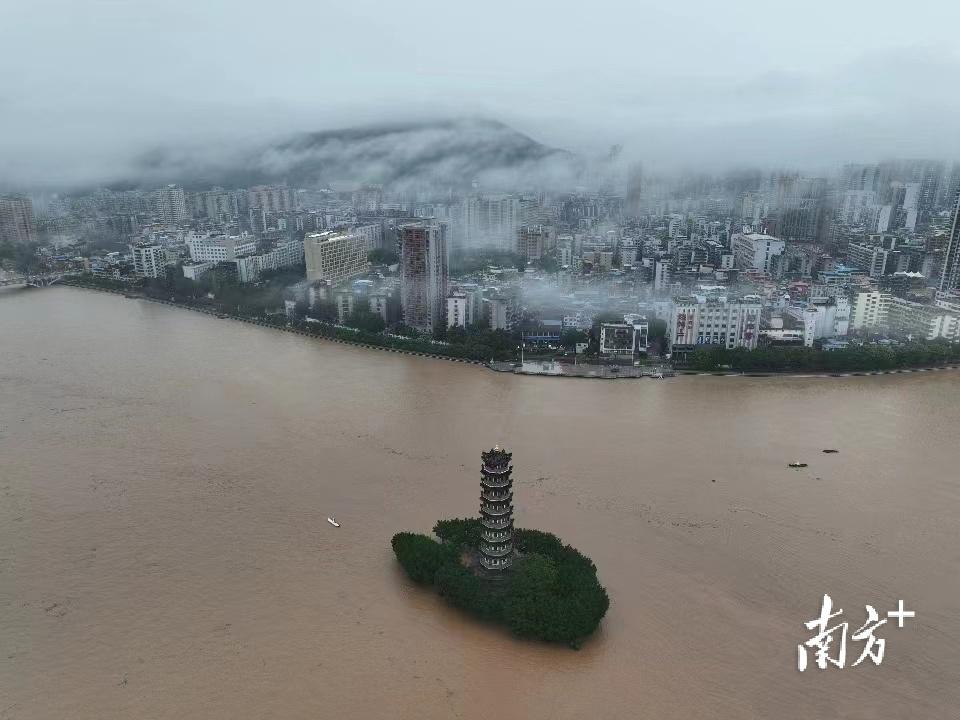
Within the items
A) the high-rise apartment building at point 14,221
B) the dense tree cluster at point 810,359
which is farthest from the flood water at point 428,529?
the high-rise apartment building at point 14,221

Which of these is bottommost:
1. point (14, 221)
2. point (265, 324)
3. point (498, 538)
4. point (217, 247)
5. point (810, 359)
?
A: point (265, 324)

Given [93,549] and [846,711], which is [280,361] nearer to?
[93,549]

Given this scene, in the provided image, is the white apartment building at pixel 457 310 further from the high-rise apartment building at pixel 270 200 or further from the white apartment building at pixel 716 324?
the high-rise apartment building at pixel 270 200

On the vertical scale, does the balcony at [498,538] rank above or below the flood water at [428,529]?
above

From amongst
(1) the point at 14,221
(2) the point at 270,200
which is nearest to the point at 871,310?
(2) the point at 270,200

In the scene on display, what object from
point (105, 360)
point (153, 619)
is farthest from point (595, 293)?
point (153, 619)

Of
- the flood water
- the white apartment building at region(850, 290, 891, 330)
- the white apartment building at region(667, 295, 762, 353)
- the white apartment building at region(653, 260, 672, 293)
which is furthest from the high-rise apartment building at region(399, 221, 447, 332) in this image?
the white apartment building at region(850, 290, 891, 330)

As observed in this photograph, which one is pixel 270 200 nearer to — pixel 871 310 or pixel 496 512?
pixel 871 310

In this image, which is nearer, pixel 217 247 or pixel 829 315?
pixel 829 315
